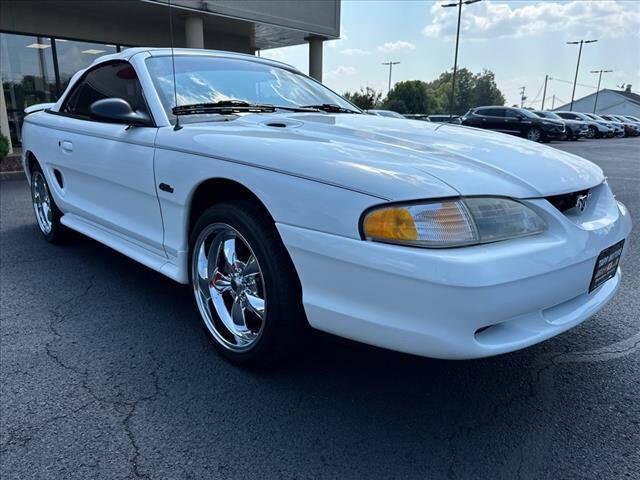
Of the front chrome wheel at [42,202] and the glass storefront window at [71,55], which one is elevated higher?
the glass storefront window at [71,55]

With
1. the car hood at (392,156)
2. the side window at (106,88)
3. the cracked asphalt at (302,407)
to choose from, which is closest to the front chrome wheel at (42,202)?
the side window at (106,88)

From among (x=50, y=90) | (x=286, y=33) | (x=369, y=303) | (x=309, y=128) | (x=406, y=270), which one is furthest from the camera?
(x=286, y=33)

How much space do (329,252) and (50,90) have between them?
43.2 ft

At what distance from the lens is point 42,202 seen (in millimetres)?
4586

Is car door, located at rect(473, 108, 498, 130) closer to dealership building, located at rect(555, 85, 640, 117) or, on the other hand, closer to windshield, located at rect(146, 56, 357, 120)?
windshield, located at rect(146, 56, 357, 120)

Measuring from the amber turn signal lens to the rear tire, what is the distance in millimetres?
3418

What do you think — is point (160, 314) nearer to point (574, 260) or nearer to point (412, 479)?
point (412, 479)

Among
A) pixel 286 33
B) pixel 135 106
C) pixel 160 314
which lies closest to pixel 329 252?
pixel 160 314

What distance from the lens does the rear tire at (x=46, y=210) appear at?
4.32 metres

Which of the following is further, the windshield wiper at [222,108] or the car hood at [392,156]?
the windshield wiper at [222,108]

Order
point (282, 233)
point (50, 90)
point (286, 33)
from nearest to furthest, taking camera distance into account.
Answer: point (282, 233) → point (50, 90) → point (286, 33)

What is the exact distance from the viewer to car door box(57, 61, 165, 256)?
2.81 meters

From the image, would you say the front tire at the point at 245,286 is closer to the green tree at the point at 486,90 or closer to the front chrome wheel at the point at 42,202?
the front chrome wheel at the point at 42,202

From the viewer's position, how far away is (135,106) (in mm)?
3213
